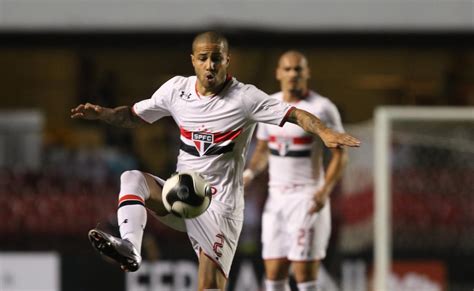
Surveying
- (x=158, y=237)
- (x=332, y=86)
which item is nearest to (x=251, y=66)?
(x=332, y=86)

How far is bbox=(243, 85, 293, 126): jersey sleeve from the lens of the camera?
5.92 metres

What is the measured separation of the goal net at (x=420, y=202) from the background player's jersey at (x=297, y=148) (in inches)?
127

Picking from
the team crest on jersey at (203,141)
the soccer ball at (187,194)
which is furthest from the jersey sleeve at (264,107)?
the soccer ball at (187,194)

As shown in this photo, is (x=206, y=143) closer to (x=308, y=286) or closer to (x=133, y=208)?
(x=133, y=208)

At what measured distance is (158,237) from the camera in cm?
1187

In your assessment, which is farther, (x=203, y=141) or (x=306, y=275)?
(x=306, y=275)

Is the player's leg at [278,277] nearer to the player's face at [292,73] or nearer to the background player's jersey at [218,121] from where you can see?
the player's face at [292,73]

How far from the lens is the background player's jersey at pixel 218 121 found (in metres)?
5.97

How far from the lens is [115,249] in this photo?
5.73 metres

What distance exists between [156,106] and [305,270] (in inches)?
86.4

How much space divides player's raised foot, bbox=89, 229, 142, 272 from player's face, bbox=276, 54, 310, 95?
6.91ft

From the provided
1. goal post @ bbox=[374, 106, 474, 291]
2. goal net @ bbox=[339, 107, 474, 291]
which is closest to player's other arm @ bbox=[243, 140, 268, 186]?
goal post @ bbox=[374, 106, 474, 291]

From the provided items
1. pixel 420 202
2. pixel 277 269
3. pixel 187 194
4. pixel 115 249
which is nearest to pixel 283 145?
pixel 277 269

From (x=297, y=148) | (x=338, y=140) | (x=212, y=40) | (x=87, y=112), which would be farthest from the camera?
(x=297, y=148)
